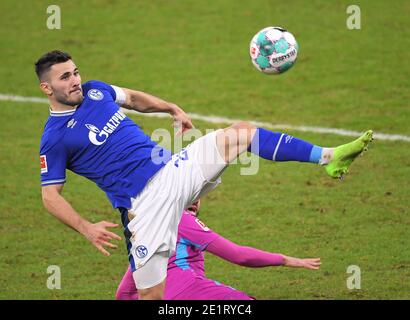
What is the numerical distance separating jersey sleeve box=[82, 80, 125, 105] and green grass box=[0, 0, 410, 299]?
2.27 metres

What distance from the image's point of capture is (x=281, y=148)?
8297mm

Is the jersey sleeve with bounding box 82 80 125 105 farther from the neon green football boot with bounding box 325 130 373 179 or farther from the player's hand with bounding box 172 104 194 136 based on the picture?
the neon green football boot with bounding box 325 130 373 179

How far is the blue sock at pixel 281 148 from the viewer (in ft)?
27.2

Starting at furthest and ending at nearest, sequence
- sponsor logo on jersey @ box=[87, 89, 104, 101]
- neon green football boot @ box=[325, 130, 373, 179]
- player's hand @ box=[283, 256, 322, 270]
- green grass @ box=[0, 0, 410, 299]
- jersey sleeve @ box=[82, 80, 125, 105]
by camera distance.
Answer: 1. green grass @ box=[0, 0, 410, 299]
2. jersey sleeve @ box=[82, 80, 125, 105]
3. sponsor logo on jersey @ box=[87, 89, 104, 101]
4. player's hand @ box=[283, 256, 322, 270]
5. neon green football boot @ box=[325, 130, 373, 179]

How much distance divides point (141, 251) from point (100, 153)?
101cm

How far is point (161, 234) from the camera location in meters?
8.52

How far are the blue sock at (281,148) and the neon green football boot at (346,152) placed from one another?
0.46ft

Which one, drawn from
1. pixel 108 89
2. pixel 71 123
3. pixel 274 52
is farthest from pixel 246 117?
pixel 71 123

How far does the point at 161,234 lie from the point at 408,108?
8.06 meters

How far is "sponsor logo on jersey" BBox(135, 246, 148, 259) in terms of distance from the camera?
8570 mm

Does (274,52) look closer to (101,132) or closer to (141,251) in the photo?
(101,132)

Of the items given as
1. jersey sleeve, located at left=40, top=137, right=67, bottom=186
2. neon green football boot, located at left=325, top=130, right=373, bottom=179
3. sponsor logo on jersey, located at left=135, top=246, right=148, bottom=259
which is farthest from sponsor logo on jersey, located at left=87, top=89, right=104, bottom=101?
neon green football boot, located at left=325, top=130, right=373, bottom=179

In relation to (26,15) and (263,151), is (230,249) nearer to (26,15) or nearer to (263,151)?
(263,151)
